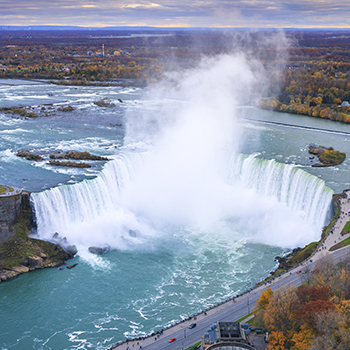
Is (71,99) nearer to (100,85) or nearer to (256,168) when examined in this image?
(100,85)

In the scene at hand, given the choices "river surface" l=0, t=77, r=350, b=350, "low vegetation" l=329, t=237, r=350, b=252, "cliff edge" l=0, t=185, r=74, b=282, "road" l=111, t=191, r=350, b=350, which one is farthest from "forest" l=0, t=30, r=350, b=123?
"cliff edge" l=0, t=185, r=74, b=282

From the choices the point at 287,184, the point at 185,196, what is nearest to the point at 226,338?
the point at 287,184

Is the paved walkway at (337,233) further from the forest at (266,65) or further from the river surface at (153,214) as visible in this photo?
the forest at (266,65)

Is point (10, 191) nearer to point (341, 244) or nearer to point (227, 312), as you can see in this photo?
point (227, 312)

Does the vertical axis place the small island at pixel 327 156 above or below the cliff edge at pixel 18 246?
above

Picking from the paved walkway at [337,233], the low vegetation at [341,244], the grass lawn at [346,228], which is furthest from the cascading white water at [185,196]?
the low vegetation at [341,244]

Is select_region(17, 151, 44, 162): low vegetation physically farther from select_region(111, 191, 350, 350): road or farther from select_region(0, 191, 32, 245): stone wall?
select_region(111, 191, 350, 350): road
